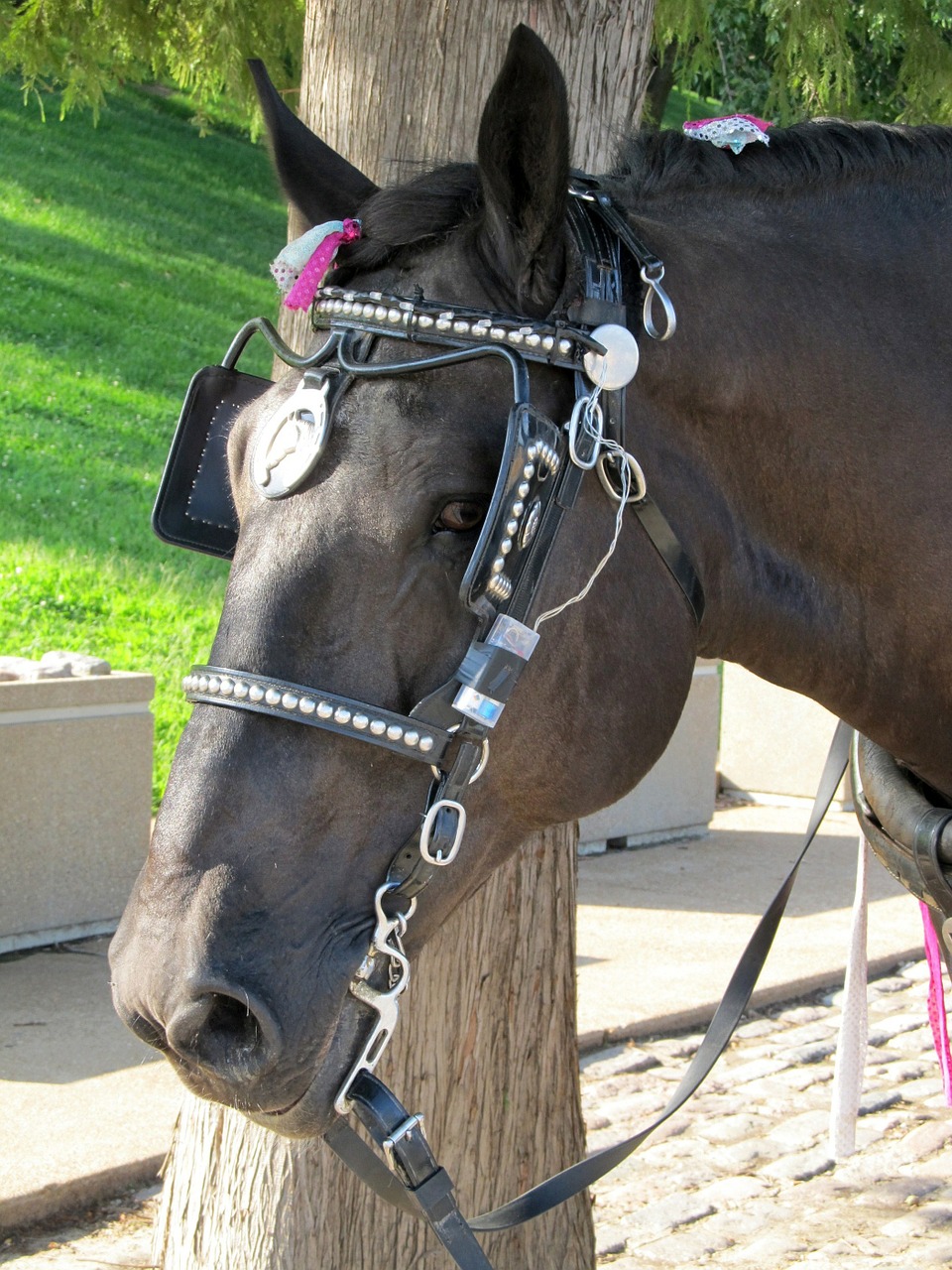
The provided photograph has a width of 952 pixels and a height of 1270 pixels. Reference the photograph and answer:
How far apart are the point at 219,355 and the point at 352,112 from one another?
12428 mm

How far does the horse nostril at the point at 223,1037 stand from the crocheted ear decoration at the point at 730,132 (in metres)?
1.57

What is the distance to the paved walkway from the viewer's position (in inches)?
154

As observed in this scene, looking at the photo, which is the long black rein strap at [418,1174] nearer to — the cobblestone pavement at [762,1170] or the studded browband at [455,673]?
the studded browband at [455,673]

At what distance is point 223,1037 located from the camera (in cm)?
180

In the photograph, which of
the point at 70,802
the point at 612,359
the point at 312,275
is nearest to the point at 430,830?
the point at 612,359

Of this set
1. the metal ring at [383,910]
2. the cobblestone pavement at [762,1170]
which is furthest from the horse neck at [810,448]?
the cobblestone pavement at [762,1170]

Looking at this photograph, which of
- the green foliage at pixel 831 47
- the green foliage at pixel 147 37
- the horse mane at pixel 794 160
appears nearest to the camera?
the horse mane at pixel 794 160

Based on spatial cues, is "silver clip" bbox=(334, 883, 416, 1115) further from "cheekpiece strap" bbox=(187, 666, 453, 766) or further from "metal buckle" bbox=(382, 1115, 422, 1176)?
"cheekpiece strap" bbox=(187, 666, 453, 766)

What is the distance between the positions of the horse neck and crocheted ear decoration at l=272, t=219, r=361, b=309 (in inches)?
19.5

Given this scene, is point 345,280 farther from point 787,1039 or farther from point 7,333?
point 7,333

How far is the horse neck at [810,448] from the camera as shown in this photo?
7.09 feet

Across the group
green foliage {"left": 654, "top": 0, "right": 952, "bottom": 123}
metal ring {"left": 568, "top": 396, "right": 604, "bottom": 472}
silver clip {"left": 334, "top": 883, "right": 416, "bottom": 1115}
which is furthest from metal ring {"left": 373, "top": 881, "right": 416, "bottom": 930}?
green foliage {"left": 654, "top": 0, "right": 952, "bottom": 123}

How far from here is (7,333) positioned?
14.0 m

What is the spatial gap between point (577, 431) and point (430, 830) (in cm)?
59
